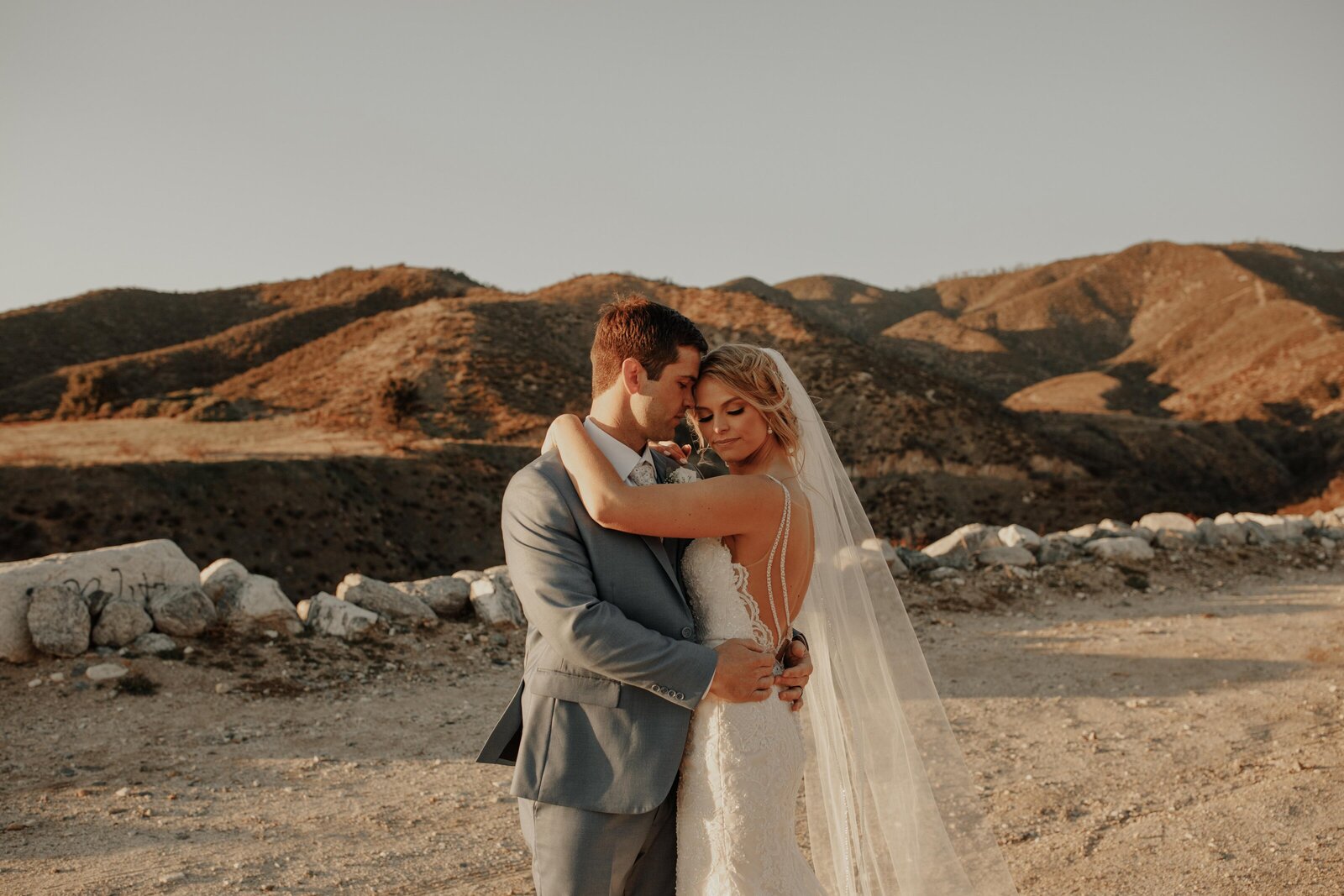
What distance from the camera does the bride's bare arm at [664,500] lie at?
8.44ft

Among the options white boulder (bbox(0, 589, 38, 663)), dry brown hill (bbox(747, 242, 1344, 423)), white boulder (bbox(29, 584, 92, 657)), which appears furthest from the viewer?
dry brown hill (bbox(747, 242, 1344, 423))

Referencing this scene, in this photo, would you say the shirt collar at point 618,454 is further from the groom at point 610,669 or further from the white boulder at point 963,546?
the white boulder at point 963,546

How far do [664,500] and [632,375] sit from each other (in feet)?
1.32

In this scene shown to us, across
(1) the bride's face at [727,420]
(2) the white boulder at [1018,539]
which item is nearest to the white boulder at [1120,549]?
(2) the white boulder at [1018,539]

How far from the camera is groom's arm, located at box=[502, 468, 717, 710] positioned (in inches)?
96.4

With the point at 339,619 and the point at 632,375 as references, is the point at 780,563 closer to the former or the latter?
the point at 632,375

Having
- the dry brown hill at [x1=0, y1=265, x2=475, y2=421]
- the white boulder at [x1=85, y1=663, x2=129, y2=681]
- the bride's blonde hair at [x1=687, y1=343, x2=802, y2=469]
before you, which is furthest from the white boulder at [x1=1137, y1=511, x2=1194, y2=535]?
the dry brown hill at [x1=0, y1=265, x2=475, y2=421]

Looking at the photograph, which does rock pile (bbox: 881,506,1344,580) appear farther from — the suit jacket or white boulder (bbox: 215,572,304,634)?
the suit jacket

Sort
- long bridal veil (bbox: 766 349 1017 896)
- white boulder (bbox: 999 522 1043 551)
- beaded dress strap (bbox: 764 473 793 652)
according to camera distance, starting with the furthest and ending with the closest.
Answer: white boulder (bbox: 999 522 1043 551) < long bridal veil (bbox: 766 349 1017 896) < beaded dress strap (bbox: 764 473 793 652)

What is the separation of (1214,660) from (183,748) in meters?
8.79

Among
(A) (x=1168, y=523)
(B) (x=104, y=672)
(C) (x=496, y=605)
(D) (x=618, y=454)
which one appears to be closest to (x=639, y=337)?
(D) (x=618, y=454)

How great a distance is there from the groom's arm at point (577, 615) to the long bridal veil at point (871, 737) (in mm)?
1254

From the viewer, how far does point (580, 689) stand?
262 centimetres

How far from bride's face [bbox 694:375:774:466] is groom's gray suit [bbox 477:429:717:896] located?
1.69ft
